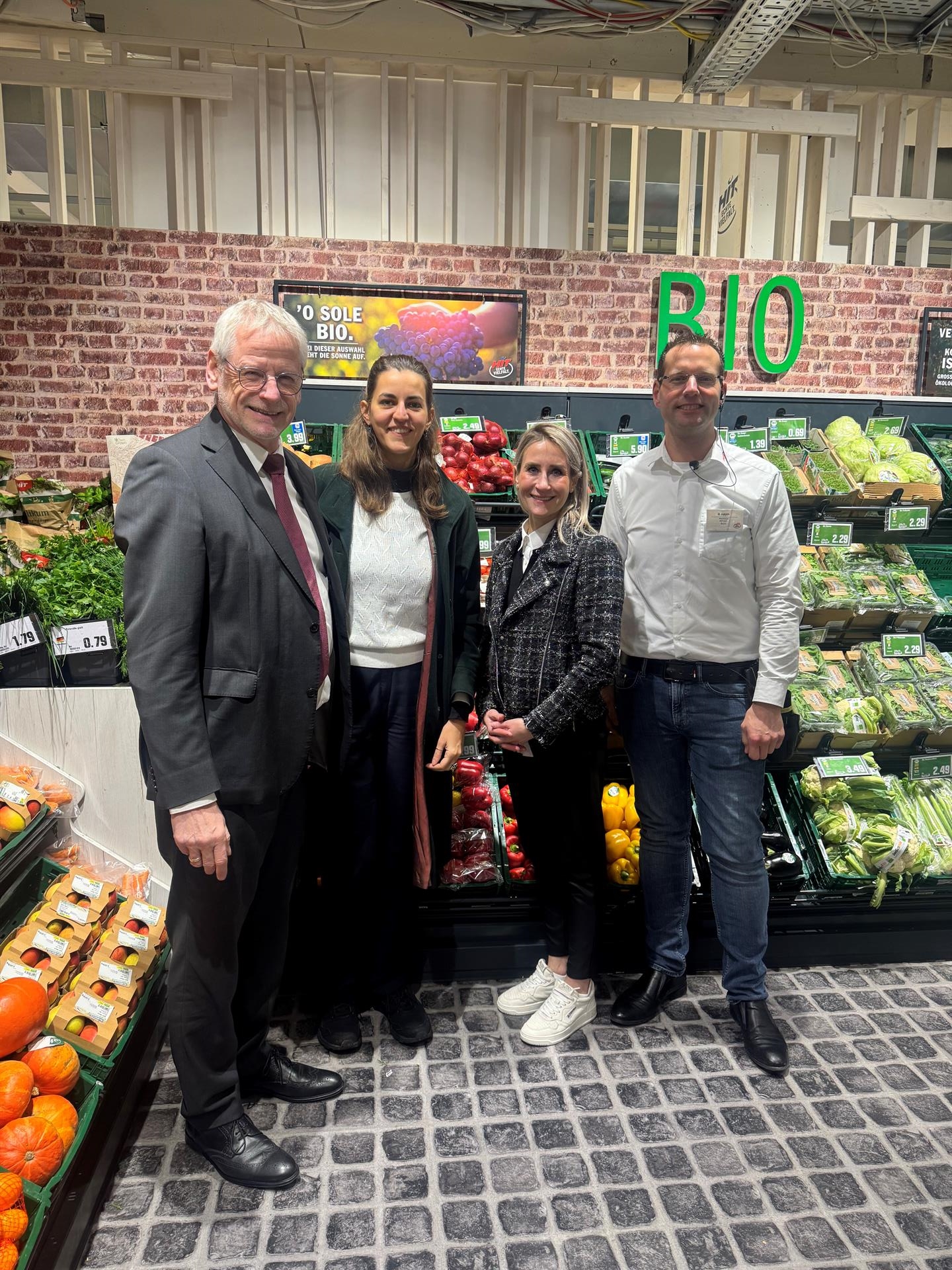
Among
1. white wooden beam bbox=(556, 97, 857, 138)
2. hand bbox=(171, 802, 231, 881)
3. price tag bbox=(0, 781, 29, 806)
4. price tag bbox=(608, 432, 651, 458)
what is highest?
white wooden beam bbox=(556, 97, 857, 138)

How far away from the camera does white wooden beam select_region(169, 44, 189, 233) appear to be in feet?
15.0

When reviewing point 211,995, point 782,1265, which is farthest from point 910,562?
point 211,995

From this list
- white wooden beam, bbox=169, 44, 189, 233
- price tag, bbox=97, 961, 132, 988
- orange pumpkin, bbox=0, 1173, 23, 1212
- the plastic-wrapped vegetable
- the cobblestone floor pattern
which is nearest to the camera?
orange pumpkin, bbox=0, 1173, 23, 1212

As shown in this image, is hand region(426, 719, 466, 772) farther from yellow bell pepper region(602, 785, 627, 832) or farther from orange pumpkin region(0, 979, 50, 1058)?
orange pumpkin region(0, 979, 50, 1058)

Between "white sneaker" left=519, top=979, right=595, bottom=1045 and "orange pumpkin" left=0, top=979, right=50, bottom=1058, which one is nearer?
"orange pumpkin" left=0, top=979, right=50, bottom=1058

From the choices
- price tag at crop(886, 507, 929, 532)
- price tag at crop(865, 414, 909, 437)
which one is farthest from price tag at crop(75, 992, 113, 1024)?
price tag at crop(865, 414, 909, 437)

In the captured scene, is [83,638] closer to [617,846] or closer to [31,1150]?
[31,1150]

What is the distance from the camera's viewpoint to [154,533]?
1.68m

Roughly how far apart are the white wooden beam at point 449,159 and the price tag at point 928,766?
3.61m

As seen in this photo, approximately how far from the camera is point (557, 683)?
2.39 meters

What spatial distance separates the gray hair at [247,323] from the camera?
176cm

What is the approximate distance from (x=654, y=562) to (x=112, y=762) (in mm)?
1809

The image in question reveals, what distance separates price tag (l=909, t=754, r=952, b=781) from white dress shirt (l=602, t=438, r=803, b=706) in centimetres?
121

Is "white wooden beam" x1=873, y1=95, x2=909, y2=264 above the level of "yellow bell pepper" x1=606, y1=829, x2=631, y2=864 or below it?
above
